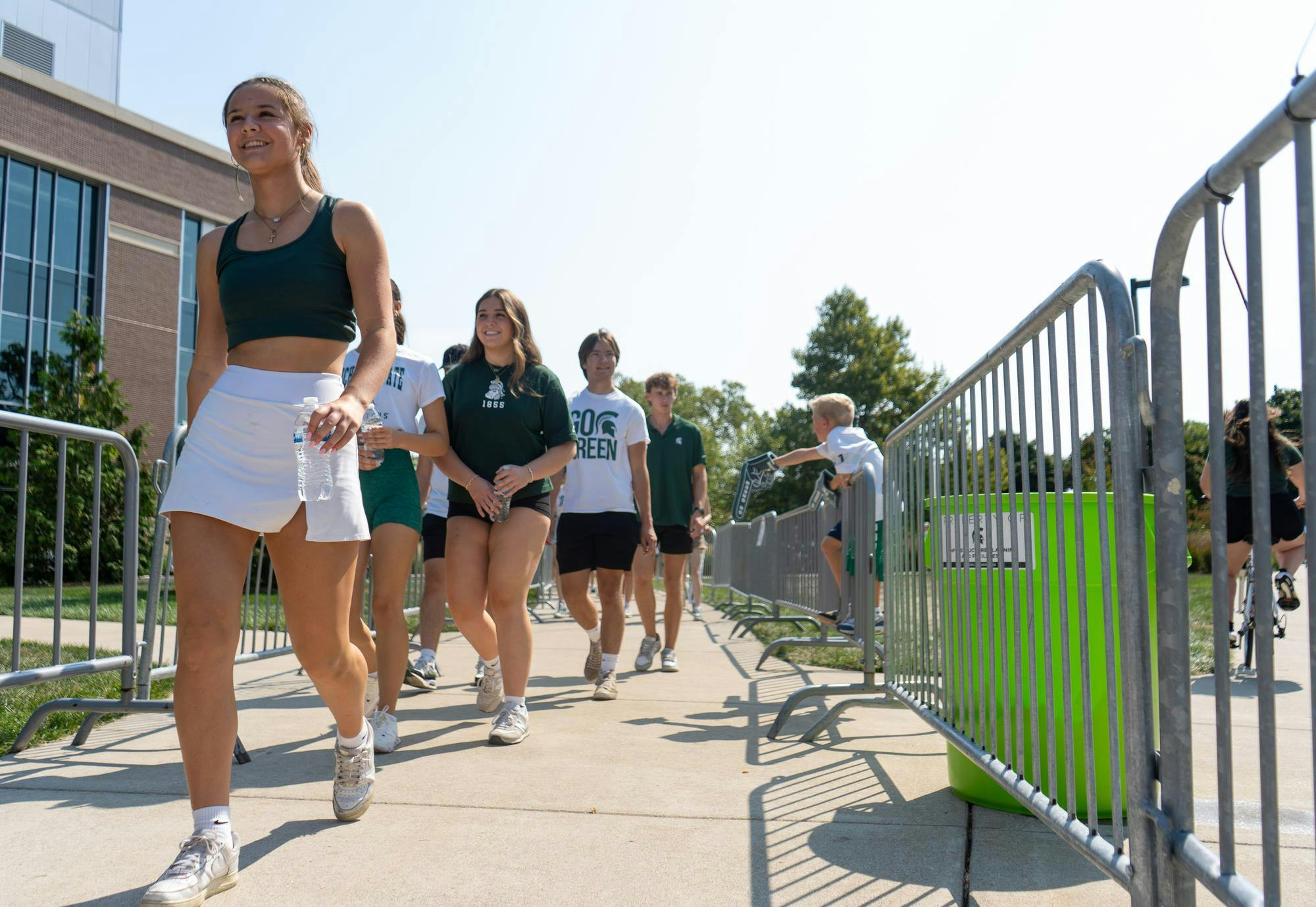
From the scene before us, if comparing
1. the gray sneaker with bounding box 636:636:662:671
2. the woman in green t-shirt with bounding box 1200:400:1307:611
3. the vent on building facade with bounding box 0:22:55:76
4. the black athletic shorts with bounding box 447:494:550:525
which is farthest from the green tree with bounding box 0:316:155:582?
the vent on building facade with bounding box 0:22:55:76

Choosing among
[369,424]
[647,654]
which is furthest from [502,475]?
[647,654]

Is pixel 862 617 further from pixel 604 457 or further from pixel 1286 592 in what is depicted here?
pixel 1286 592

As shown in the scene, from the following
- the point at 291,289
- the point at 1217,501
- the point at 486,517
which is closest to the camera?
the point at 1217,501

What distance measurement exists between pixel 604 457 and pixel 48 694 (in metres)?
3.29

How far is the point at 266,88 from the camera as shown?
299cm

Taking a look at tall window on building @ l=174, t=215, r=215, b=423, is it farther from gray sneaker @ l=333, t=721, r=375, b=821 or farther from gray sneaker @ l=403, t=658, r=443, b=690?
gray sneaker @ l=333, t=721, r=375, b=821

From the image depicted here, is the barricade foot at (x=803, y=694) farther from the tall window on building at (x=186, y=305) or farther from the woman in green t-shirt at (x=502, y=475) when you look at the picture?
the tall window on building at (x=186, y=305)

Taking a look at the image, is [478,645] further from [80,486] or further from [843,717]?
[80,486]

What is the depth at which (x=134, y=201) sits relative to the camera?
3039 centimetres

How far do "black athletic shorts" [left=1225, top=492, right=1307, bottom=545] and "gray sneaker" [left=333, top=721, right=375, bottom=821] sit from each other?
11.3ft

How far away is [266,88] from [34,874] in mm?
2175

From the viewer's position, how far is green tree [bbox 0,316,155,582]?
19.1 feet

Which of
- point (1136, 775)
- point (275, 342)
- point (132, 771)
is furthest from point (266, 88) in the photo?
point (1136, 775)

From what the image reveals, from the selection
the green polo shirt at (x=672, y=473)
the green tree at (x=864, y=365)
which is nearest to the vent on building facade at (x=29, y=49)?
the green tree at (x=864, y=365)
